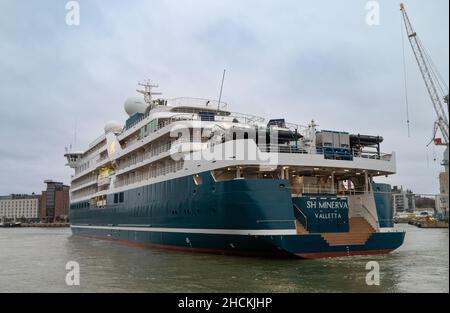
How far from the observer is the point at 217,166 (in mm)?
21250

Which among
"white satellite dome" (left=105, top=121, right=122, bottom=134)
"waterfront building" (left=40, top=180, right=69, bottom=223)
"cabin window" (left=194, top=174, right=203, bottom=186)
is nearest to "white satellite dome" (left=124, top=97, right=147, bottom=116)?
"white satellite dome" (left=105, top=121, right=122, bottom=134)

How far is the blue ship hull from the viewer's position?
19.5 meters

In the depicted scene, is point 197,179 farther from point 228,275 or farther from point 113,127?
point 113,127

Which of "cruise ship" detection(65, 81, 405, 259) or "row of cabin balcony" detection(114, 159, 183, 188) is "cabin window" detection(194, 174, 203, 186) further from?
"row of cabin balcony" detection(114, 159, 183, 188)

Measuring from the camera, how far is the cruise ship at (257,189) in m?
19.8

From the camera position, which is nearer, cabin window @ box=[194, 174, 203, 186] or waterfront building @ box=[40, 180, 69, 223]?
cabin window @ box=[194, 174, 203, 186]

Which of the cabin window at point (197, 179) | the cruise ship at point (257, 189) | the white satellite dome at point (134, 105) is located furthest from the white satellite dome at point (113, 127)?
the cabin window at point (197, 179)

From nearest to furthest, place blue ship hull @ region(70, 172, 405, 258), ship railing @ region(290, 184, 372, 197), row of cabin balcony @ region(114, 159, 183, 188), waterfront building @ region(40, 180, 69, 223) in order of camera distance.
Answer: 1. blue ship hull @ region(70, 172, 405, 258)
2. ship railing @ region(290, 184, 372, 197)
3. row of cabin balcony @ region(114, 159, 183, 188)
4. waterfront building @ region(40, 180, 69, 223)

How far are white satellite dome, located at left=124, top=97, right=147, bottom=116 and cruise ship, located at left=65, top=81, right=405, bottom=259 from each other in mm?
7117

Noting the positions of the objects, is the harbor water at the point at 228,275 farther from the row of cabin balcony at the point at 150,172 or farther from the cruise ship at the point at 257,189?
the row of cabin balcony at the point at 150,172

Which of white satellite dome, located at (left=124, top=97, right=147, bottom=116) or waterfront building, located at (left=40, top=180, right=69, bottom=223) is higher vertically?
white satellite dome, located at (left=124, top=97, right=147, bottom=116)

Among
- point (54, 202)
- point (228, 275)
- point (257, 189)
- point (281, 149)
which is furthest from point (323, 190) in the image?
point (54, 202)
